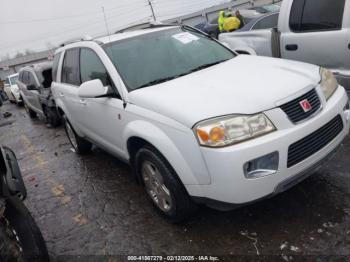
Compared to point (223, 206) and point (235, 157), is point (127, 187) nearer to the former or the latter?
point (223, 206)

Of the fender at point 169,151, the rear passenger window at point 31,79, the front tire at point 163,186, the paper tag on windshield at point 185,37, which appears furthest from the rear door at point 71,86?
the rear passenger window at point 31,79

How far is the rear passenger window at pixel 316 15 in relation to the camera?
4.71m

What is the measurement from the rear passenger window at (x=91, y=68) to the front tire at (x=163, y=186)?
103 cm

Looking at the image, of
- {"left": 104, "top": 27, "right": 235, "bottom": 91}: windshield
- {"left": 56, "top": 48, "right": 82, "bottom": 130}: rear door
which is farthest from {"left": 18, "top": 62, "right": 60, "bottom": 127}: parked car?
{"left": 104, "top": 27, "right": 235, "bottom": 91}: windshield

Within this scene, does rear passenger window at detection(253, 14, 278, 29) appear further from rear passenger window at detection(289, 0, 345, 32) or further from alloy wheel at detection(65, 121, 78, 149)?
alloy wheel at detection(65, 121, 78, 149)

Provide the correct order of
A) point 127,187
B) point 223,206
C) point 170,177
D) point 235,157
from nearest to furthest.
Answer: point 235,157, point 223,206, point 170,177, point 127,187

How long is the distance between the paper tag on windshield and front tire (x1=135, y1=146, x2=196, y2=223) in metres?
1.57

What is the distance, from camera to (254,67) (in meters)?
3.69

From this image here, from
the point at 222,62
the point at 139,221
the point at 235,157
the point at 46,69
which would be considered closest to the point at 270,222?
the point at 235,157

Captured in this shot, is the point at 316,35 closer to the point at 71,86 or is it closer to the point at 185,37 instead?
the point at 185,37

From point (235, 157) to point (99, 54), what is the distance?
2.22m

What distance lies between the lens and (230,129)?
279cm

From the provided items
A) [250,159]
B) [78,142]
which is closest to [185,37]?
[250,159]

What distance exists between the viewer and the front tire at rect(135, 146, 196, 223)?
3180 mm
